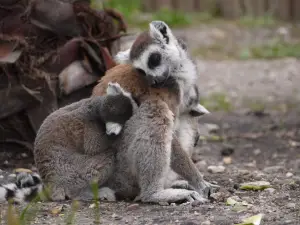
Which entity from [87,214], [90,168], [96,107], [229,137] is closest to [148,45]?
[96,107]

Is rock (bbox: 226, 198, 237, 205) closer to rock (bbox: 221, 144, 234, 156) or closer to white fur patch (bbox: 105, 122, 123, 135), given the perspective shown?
white fur patch (bbox: 105, 122, 123, 135)

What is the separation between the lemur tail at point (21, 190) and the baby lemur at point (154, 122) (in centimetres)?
52

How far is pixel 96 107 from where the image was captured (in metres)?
5.39

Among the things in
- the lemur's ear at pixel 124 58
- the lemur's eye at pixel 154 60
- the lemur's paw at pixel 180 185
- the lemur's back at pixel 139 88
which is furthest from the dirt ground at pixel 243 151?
the lemur's ear at pixel 124 58

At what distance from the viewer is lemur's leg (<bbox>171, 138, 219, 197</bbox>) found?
5.45 metres

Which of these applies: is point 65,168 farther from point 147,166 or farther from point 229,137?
point 229,137

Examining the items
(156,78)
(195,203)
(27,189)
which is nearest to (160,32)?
(156,78)

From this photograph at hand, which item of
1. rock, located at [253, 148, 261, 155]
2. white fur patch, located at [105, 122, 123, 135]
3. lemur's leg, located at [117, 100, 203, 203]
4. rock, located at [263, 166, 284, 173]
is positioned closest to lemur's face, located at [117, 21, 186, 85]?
lemur's leg, located at [117, 100, 203, 203]

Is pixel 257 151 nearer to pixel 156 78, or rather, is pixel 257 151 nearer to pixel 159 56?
pixel 159 56

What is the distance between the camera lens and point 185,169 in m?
5.47

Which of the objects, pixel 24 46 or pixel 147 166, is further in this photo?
pixel 24 46

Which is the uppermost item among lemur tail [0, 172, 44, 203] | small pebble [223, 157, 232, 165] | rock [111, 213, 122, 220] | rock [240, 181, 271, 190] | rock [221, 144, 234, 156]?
lemur tail [0, 172, 44, 203]

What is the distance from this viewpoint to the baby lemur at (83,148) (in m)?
5.33

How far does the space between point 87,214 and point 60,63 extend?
7.22 ft
